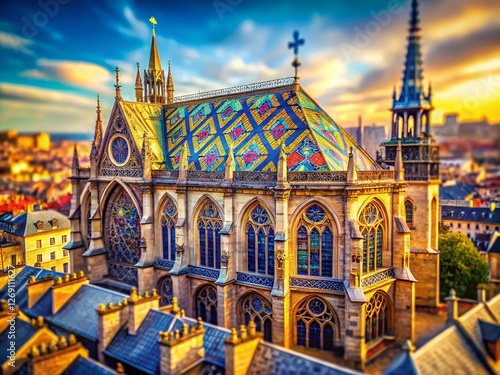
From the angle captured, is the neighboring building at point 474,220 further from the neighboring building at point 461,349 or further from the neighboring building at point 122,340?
the neighboring building at point 122,340

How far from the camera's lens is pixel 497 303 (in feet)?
65.3

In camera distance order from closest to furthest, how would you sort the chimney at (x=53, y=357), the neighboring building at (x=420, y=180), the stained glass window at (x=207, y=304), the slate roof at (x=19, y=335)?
the chimney at (x=53, y=357)
the slate roof at (x=19, y=335)
the stained glass window at (x=207, y=304)
the neighboring building at (x=420, y=180)

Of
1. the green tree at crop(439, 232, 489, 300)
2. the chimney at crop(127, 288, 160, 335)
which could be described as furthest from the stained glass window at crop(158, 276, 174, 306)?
the green tree at crop(439, 232, 489, 300)

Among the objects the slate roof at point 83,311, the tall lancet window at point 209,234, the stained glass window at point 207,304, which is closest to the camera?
the slate roof at point 83,311

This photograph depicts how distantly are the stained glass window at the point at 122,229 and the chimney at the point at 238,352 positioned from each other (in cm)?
1930

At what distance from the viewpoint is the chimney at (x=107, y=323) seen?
18625 millimetres

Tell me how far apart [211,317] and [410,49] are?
2473 cm

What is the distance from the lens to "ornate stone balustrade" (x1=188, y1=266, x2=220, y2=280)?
27641 millimetres

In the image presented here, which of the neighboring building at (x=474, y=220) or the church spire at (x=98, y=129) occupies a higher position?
the church spire at (x=98, y=129)

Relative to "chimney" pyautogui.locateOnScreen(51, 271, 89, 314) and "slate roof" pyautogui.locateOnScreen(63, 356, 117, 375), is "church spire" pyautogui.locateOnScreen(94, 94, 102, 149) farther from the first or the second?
"slate roof" pyautogui.locateOnScreen(63, 356, 117, 375)

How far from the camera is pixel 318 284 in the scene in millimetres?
24266

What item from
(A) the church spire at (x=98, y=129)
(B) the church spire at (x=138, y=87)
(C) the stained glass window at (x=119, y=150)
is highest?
(B) the church spire at (x=138, y=87)

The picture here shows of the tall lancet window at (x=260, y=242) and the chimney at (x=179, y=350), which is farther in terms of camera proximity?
the tall lancet window at (x=260, y=242)

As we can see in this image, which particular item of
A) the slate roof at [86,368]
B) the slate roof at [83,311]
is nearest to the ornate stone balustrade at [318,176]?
the slate roof at [83,311]
